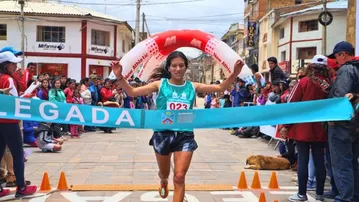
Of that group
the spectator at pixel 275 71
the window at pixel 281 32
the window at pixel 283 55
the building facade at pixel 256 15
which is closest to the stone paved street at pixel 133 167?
the spectator at pixel 275 71

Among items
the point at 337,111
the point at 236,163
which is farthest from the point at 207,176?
the point at 337,111

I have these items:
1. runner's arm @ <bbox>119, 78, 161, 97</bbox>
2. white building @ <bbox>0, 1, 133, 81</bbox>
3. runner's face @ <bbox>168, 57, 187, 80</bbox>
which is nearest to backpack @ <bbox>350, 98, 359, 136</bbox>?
runner's face @ <bbox>168, 57, 187, 80</bbox>

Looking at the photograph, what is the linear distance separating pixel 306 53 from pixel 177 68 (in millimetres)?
37305

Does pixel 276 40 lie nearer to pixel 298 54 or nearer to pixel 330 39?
pixel 298 54

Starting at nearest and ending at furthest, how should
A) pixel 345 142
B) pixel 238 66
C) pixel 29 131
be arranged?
1. pixel 238 66
2. pixel 345 142
3. pixel 29 131

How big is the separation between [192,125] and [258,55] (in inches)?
1947

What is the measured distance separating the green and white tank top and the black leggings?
2.11 meters

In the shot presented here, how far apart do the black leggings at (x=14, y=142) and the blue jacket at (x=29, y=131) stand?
467 centimetres

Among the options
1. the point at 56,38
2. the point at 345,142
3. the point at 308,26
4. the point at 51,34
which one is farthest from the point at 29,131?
the point at 308,26

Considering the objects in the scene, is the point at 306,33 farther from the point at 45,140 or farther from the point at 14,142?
the point at 14,142

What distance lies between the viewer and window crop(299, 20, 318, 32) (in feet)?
127

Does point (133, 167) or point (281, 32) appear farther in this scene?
point (281, 32)

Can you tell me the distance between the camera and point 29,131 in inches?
422

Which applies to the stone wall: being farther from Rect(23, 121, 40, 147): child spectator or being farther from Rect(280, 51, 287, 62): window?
Rect(280, 51, 287, 62): window
